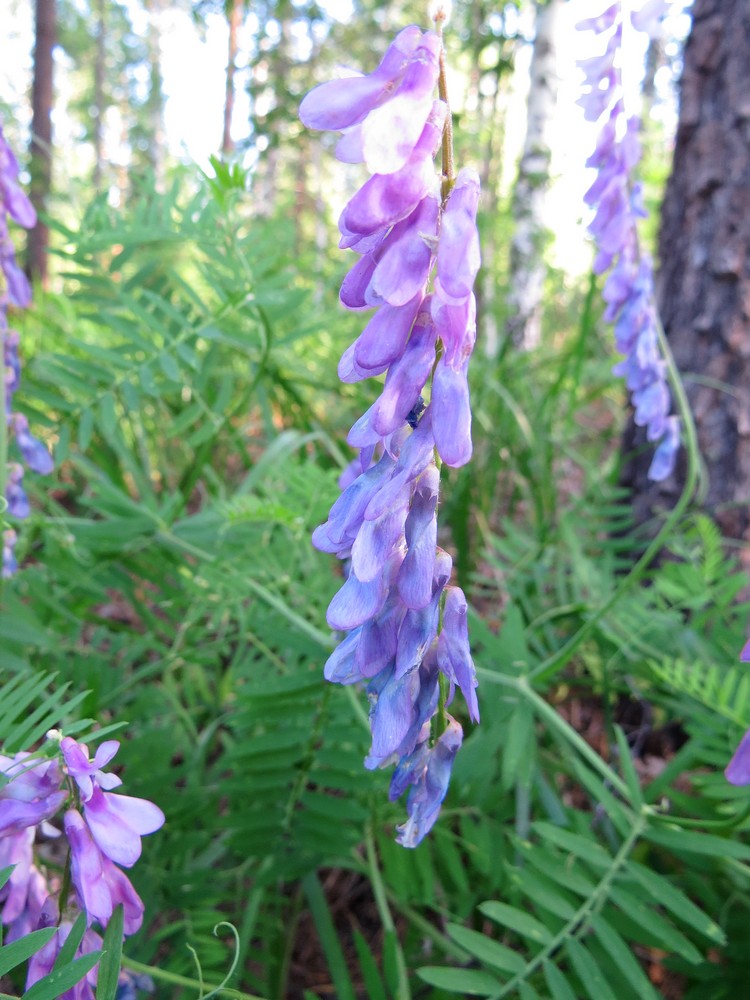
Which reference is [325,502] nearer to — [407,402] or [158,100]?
[407,402]

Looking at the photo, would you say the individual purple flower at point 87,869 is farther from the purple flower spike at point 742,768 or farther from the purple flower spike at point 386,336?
the purple flower spike at point 742,768

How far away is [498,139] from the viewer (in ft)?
28.9

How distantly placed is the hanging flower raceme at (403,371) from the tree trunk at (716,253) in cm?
151

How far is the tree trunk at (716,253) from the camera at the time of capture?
6.48 ft

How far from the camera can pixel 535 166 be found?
444cm

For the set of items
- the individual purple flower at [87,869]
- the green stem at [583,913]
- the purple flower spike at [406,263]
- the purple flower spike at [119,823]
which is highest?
the purple flower spike at [406,263]

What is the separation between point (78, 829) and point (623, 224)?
133 cm

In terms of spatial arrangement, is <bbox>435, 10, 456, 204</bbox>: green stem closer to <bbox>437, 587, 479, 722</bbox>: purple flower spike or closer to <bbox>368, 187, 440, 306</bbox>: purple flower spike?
<bbox>368, 187, 440, 306</bbox>: purple flower spike

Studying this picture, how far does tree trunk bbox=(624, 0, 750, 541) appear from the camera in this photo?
1.98 m

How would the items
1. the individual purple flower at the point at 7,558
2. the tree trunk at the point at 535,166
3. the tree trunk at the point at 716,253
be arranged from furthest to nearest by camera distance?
the tree trunk at the point at 535,166
the tree trunk at the point at 716,253
the individual purple flower at the point at 7,558

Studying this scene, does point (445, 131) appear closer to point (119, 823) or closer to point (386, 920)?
point (119, 823)

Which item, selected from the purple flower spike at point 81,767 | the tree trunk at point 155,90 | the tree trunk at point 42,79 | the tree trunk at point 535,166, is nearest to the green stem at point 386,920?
the purple flower spike at point 81,767

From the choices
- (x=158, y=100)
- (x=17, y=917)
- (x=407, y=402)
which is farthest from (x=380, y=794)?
(x=158, y=100)

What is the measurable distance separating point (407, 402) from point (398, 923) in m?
1.26
